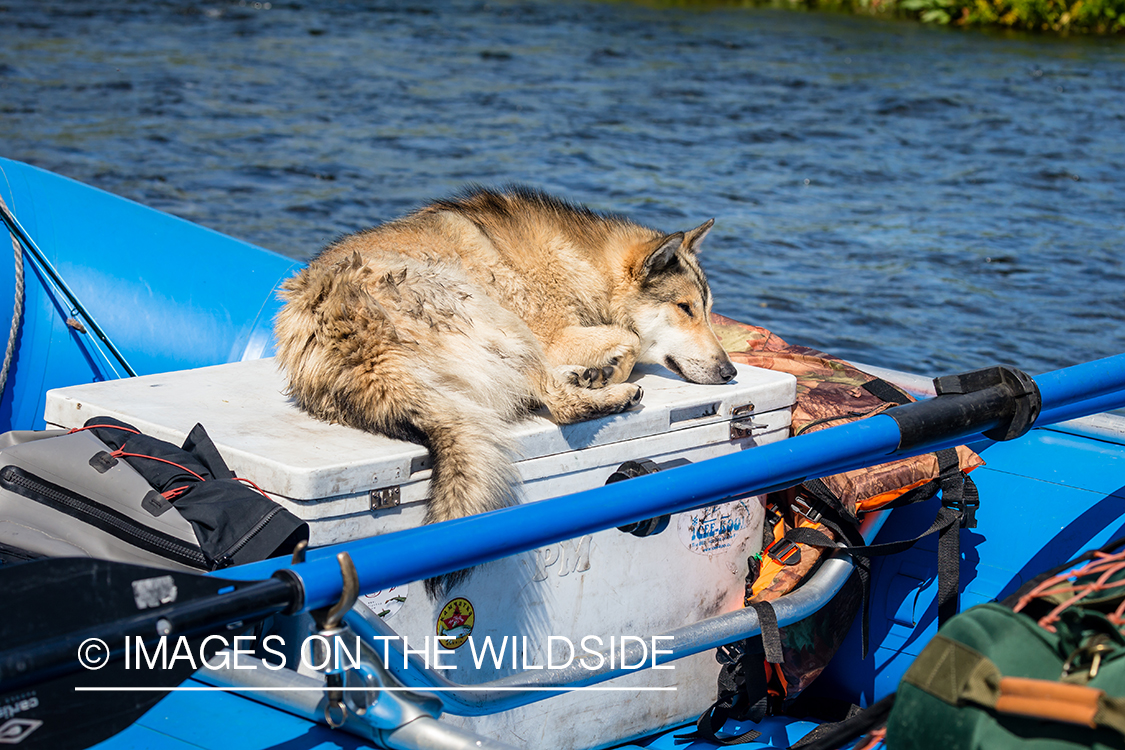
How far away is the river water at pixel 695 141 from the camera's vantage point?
27.3 ft

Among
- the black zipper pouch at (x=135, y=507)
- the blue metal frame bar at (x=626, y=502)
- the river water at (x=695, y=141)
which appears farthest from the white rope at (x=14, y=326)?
the river water at (x=695, y=141)

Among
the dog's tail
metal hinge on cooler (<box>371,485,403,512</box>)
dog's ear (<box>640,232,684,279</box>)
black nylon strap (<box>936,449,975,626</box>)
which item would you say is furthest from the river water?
metal hinge on cooler (<box>371,485,403,512</box>)

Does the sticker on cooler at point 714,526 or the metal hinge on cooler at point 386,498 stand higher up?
the metal hinge on cooler at point 386,498

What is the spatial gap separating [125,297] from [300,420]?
73.2 inches

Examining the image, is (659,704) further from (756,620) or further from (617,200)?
(617,200)

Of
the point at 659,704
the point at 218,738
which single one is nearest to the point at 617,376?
the point at 659,704

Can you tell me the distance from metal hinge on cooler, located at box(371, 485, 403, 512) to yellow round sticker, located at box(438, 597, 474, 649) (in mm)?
296

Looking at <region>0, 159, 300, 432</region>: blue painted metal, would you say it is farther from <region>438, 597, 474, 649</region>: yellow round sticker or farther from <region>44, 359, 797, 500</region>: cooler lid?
<region>438, 597, 474, 649</region>: yellow round sticker

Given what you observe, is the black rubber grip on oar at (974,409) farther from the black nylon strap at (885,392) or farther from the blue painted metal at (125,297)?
the blue painted metal at (125,297)

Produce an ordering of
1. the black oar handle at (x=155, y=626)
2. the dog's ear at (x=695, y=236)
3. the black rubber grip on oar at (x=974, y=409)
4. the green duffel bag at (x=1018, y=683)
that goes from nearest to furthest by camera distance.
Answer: the black oar handle at (x=155, y=626), the green duffel bag at (x=1018, y=683), the black rubber grip on oar at (x=974, y=409), the dog's ear at (x=695, y=236)

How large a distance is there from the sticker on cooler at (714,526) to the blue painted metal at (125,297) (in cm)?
185

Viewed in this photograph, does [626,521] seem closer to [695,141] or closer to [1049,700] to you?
[1049,700]

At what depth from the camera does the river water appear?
8.34m

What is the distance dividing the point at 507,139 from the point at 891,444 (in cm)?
1024
